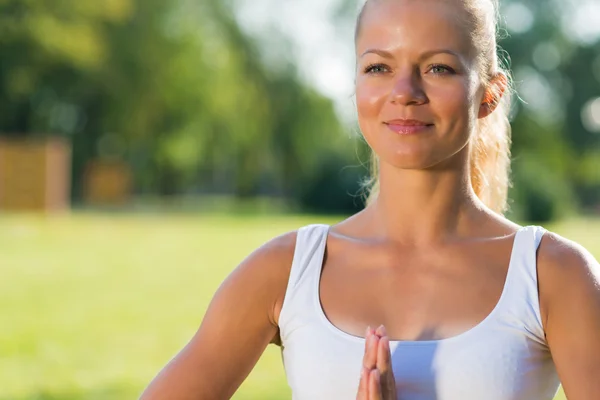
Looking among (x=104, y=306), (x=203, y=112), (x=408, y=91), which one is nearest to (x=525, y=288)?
(x=408, y=91)

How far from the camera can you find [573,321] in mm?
1578

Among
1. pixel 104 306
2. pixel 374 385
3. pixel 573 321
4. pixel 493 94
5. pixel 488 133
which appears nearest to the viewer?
pixel 374 385

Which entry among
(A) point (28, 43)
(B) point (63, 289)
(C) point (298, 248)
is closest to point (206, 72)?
(A) point (28, 43)

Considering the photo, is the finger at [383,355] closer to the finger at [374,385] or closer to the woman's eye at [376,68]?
the finger at [374,385]

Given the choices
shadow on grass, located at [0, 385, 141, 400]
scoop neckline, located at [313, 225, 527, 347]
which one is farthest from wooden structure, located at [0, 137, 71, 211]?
scoop neckline, located at [313, 225, 527, 347]

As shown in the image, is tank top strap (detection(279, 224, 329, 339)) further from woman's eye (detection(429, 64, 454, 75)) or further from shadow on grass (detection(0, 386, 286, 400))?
shadow on grass (detection(0, 386, 286, 400))

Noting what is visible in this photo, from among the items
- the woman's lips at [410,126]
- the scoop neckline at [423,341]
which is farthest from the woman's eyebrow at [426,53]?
the scoop neckline at [423,341]

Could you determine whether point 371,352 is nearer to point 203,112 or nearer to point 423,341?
point 423,341

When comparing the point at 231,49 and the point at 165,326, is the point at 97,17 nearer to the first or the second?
the point at 231,49

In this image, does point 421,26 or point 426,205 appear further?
point 426,205

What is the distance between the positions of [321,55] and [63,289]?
29.6 meters

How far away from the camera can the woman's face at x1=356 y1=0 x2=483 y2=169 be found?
164cm

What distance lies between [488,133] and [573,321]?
54cm

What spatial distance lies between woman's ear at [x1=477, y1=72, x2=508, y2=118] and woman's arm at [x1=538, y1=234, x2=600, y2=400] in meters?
0.35
